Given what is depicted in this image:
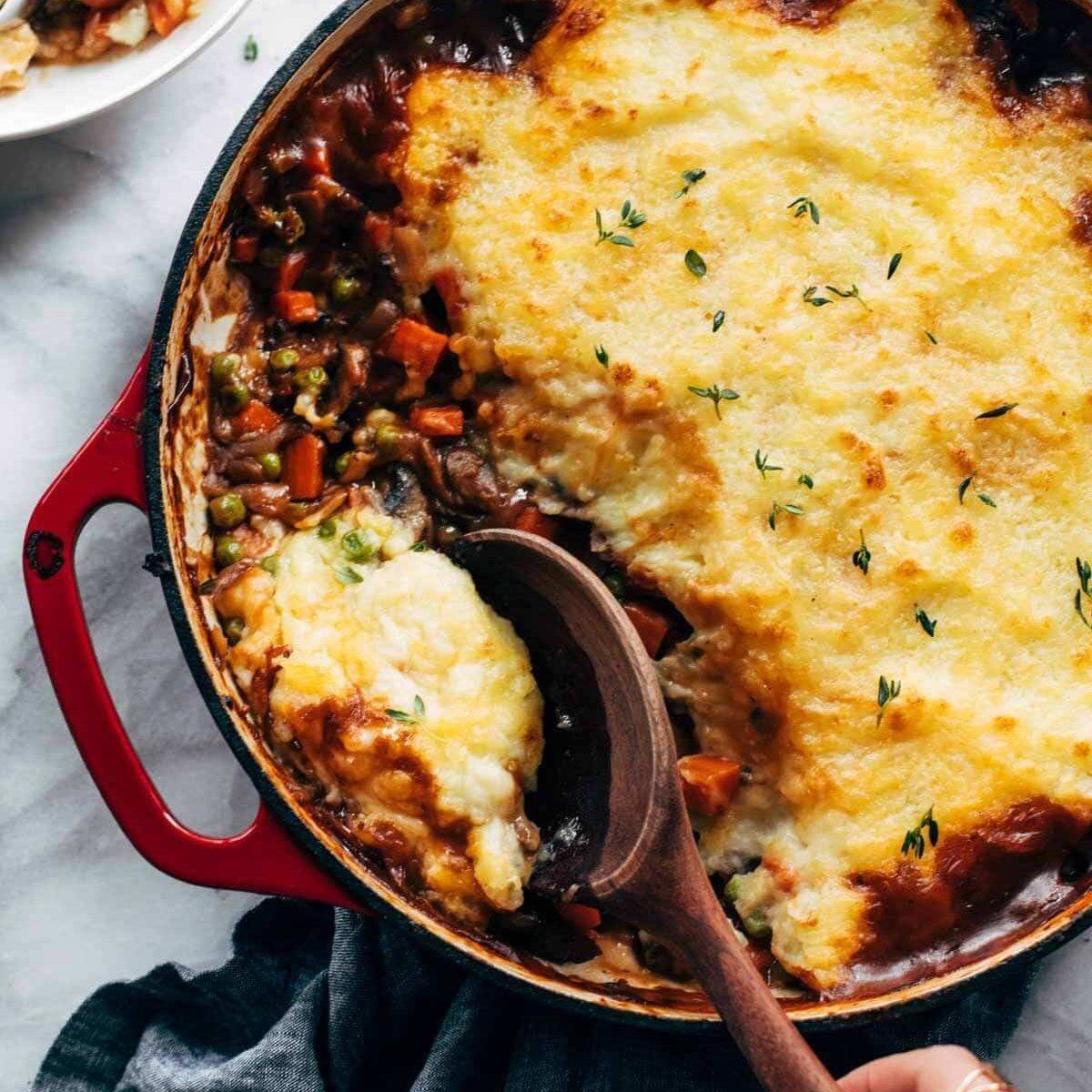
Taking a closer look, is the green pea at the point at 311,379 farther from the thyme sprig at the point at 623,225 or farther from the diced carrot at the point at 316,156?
the thyme sprig at the point at 623,225

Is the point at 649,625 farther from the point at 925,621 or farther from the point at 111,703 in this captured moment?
the point at 111,703

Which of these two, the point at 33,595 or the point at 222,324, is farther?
the point at 222,324

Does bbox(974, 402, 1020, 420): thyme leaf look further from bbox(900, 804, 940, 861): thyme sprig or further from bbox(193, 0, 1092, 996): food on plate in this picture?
bbox(900, 804, 940, 861): thyme sprig

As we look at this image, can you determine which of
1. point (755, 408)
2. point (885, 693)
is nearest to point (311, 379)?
point (755, 408)

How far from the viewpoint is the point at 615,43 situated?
3.08 meters

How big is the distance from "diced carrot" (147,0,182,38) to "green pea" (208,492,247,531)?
1.17m

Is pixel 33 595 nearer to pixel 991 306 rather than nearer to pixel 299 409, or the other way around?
pixel 299 409

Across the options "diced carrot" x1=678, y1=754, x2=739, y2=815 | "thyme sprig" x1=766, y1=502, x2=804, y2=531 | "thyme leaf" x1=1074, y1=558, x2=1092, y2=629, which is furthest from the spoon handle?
"thyme leaf" x1=1074, y1=558, x2=1092, y2=629

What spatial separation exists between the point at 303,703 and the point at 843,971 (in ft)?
4.26

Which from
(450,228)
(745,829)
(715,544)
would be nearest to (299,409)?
(450,228)

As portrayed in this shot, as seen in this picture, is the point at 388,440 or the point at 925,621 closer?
the point at 925,621

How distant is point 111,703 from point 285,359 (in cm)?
89

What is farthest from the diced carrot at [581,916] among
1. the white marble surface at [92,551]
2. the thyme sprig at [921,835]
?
the white marble surface at [92,551]

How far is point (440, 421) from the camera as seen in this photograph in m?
3.18
